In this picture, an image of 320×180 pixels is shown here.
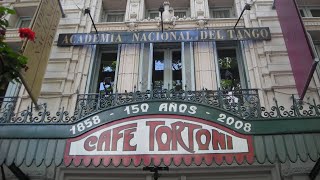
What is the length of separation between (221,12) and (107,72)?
16.2 ft

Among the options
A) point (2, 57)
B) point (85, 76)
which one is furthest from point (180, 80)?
point (2, 57)

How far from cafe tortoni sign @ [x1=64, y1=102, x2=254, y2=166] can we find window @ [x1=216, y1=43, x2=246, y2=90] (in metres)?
3.43

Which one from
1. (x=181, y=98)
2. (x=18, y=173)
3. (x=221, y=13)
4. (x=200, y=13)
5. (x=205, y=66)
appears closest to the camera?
(x=181, y=98)

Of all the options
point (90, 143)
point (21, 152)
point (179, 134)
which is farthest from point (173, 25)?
point (21, 152)

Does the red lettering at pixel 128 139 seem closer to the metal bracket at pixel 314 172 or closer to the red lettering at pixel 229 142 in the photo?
the red lettering at pixel 229 142

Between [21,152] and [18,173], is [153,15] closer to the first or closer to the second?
[18,173]

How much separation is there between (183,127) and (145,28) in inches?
222

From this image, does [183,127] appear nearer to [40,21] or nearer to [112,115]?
[112,115]

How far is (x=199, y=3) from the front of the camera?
11.8 m

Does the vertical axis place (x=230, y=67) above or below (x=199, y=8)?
below

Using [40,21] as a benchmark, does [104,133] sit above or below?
below

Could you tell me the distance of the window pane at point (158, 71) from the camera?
33.3 feet

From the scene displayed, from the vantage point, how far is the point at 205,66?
1010 centimetres

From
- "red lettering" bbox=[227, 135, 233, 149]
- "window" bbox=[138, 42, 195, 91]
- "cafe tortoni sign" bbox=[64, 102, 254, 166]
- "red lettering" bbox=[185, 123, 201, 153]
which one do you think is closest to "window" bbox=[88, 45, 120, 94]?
"window" bbox=[138, 42, 195, 91]
